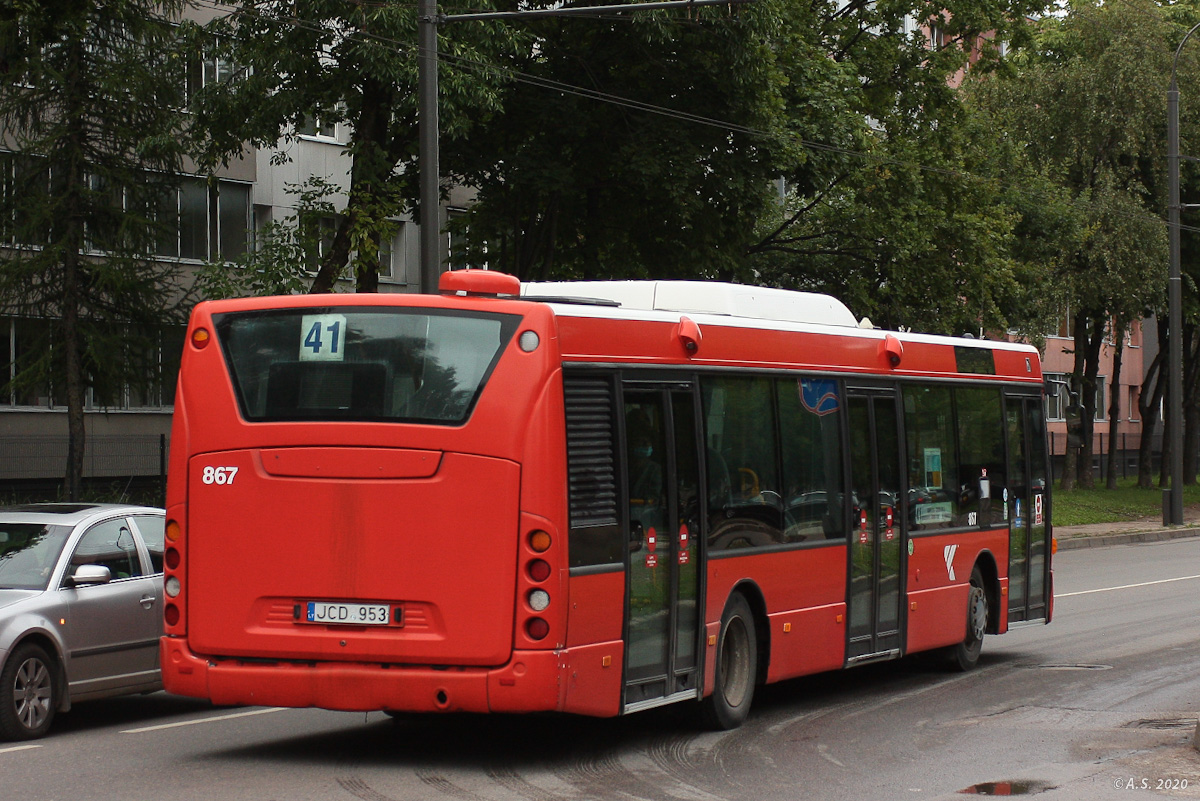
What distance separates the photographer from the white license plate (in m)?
8.45

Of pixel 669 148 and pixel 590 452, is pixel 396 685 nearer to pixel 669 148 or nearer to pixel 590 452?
pixel 590 452

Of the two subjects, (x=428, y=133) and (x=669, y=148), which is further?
(x=669, y=148)

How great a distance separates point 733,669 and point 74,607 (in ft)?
13.9

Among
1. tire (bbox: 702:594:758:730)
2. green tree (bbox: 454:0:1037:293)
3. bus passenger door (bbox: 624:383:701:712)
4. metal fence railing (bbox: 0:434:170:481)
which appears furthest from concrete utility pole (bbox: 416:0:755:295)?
metal fence railing (bbox: 0:434:170:481)

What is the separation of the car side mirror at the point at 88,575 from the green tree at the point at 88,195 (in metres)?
14.4

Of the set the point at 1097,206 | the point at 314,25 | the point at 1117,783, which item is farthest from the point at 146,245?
the point at 1097,206

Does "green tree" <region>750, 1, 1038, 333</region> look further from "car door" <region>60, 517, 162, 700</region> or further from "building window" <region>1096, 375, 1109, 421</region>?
"building window" <region>1096, 375, 1109, 421</region>

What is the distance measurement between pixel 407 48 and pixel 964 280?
14.5m

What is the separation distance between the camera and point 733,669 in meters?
10.4

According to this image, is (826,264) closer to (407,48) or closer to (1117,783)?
(407,48)

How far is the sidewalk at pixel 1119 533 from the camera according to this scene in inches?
1345

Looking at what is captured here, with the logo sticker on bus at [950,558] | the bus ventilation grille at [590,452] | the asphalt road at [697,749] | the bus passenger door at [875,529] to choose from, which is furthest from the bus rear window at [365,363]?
the logo sticker on bus at [950,558]

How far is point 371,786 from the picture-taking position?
8172mm

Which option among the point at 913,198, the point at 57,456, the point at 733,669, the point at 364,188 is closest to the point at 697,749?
the point at 733,669
